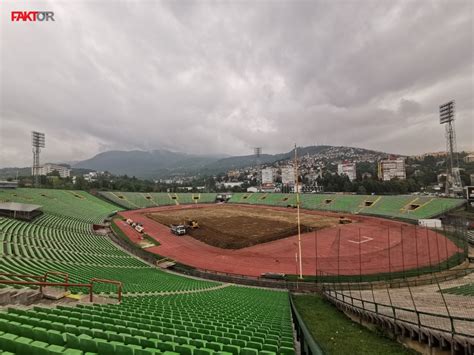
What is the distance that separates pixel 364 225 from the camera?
48.9 m

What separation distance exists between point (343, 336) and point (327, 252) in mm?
23849

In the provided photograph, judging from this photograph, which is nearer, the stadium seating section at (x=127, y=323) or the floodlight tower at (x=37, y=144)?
the stadium seating section at (x=127, y=323)

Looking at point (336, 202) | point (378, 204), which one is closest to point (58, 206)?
point (336, 202)

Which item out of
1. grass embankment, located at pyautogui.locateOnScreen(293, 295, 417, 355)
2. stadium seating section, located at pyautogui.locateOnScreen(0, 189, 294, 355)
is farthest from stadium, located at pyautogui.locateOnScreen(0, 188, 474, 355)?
grass embankment, located at pyautogui.locateOnScreen(293, 295, 417, 355)

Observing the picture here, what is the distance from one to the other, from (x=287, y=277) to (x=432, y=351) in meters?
16.5

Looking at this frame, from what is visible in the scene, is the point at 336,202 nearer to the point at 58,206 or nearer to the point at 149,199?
the point at 149,199

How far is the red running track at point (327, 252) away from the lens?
27.2 meters

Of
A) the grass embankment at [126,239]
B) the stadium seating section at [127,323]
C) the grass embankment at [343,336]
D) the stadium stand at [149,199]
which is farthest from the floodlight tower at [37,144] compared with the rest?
the grass embankment at [343,336]

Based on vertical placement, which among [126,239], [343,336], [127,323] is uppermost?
[127,323]

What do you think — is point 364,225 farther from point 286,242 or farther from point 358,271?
point 358,271

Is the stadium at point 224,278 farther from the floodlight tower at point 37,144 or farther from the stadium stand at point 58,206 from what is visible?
the floodlight tower at point 37,144

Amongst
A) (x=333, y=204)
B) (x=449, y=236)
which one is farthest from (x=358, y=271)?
(x=333, y=204)

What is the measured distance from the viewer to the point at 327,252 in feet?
107

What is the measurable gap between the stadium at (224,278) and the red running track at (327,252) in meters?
0.24
